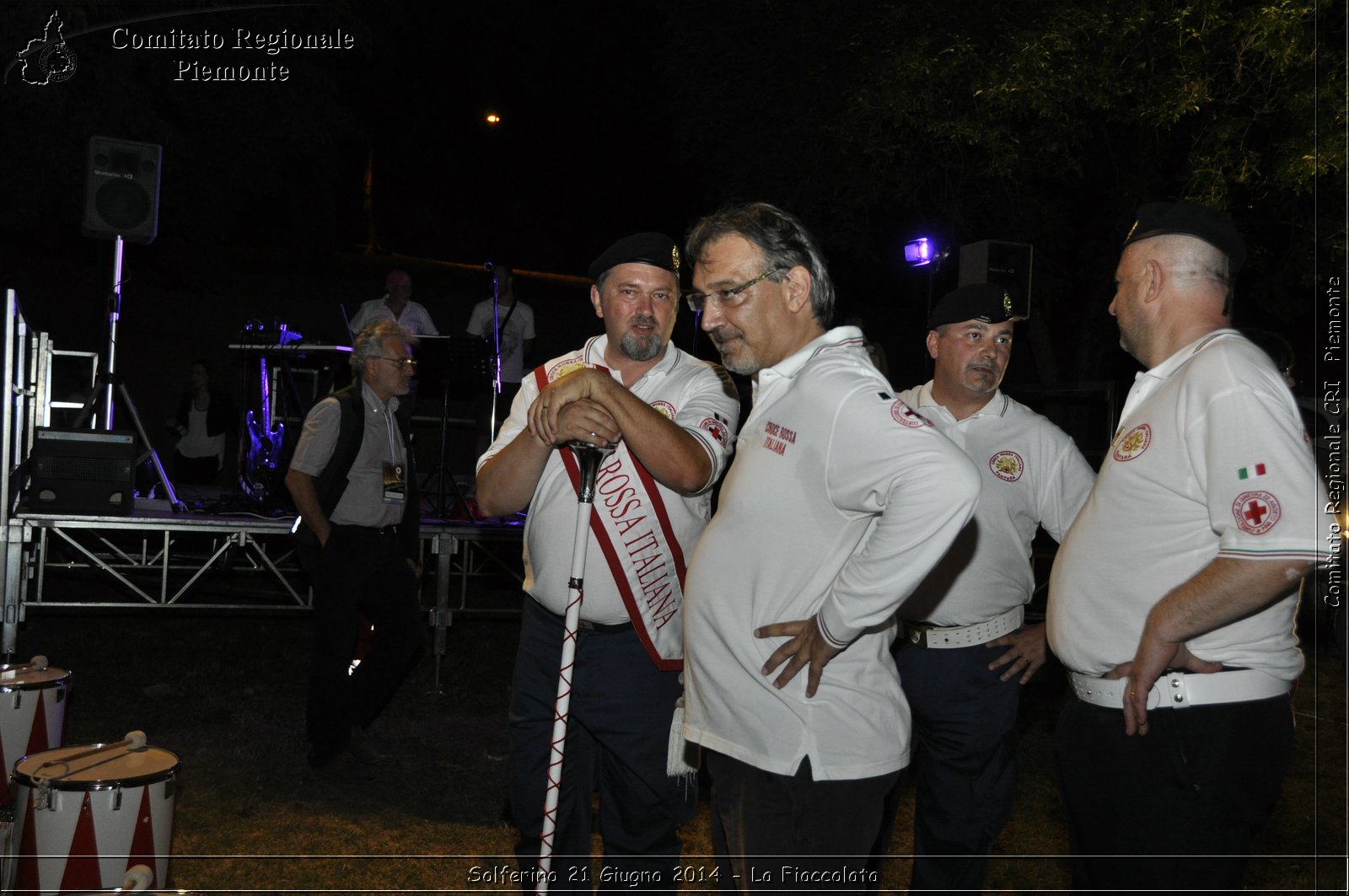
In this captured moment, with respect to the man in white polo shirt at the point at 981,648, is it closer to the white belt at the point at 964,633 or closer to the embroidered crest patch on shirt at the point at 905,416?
the white belt at the point at 964,633

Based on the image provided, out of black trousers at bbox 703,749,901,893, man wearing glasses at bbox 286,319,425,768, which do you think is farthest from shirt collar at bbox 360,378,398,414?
black trousers at bbox 703,749,901,893

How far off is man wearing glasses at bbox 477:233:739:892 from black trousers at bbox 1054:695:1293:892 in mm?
1264

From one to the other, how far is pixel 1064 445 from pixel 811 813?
2222mm

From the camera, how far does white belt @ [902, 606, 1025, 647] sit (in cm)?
393

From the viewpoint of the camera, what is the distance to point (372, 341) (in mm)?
6137

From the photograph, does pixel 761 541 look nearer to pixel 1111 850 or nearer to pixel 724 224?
pixel 724 224

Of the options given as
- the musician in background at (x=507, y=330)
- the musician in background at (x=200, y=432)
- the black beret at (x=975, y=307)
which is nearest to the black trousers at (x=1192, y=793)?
the black beret at (x=975, y=307)

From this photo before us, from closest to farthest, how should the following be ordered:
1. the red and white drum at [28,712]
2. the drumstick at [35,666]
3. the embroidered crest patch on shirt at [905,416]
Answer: the embroidered crest patch on shirt at [905,416], the red and white drum at [28,712], the drumstick at [35,666]

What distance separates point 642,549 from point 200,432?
1175cm

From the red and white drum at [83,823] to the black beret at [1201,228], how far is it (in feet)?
11.1

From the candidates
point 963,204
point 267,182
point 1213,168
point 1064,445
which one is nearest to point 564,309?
point 267,182

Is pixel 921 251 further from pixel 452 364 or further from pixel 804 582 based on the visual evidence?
pixel 804 582

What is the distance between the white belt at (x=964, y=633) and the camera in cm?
393

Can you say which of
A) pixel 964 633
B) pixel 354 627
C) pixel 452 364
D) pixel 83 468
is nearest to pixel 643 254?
pixel 964 633
